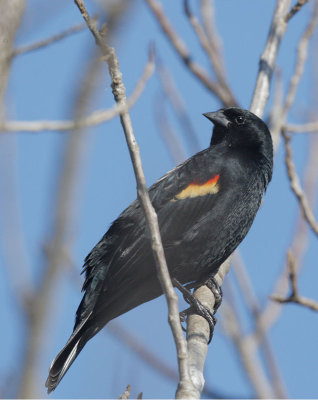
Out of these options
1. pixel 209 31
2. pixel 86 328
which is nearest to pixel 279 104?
pixel 209 31


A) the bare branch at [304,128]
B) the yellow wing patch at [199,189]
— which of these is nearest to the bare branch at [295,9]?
the bare branch at [304,128]

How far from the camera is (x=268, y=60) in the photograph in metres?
5.05

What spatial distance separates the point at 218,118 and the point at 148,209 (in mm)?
2690

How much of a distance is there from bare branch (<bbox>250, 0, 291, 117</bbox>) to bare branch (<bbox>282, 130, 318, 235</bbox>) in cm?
93

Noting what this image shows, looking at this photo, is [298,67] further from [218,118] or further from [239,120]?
[218,118]

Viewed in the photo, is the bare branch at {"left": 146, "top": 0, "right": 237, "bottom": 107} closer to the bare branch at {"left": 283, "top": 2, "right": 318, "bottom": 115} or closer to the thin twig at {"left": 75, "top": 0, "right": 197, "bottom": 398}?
the bare branch at {"left": 283, "top": 2, "right": 318, "bottom": 115}

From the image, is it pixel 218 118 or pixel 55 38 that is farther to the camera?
pixel 218 118

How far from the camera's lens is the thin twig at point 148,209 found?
7.72 ft

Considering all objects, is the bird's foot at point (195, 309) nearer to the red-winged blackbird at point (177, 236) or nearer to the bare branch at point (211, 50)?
the red-winged blackbird at point (177, 236)

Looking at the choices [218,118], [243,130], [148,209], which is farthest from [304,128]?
[148,209]

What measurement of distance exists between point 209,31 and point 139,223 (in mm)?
1833

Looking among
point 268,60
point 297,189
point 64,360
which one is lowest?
point 64,360

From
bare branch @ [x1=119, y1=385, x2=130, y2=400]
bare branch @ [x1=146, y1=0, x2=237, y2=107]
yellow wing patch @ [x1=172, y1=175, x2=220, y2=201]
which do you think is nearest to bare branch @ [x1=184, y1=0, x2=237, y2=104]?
bare branch @ [x1=146, y1=0, x2=237, y2=107]

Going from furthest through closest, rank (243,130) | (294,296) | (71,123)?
(243,130) → (294,296) → (71,123)
